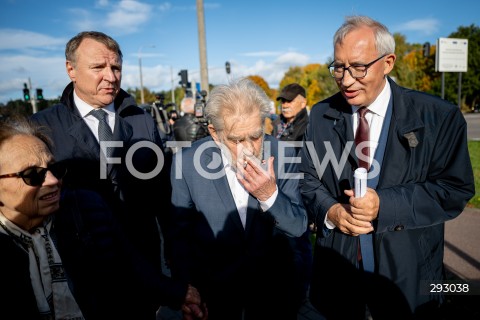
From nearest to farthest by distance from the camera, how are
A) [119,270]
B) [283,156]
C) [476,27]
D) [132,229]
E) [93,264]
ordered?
1. [93,264]
2. [119,270]
3. [283,156]
4. [132,229]
5. [476,27]

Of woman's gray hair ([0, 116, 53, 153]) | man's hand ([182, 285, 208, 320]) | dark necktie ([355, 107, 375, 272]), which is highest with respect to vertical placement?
woman's gray hair ([0, 116, 53, 153])

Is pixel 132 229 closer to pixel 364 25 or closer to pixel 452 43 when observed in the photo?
pixel 364 25

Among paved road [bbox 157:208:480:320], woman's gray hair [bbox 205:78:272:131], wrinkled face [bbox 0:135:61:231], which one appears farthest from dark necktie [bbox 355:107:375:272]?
wrinkled face [bbox 0:135:61:231]

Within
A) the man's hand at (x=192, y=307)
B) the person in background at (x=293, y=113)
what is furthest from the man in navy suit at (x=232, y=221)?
the person in background at (x=293, y=113)

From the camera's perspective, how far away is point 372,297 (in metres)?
1.93

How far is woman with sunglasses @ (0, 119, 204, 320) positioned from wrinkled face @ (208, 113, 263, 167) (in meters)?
0.81

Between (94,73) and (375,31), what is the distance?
1957 millimetres

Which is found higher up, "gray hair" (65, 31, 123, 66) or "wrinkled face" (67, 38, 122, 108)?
"gray hair" (65, 31, 123, 66)

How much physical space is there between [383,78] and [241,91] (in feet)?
2.86

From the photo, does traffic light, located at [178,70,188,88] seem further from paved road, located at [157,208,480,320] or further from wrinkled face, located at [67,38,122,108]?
wrinkled face, located at [67,38,122,108]

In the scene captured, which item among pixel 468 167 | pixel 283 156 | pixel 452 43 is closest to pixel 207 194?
pixel 283 156

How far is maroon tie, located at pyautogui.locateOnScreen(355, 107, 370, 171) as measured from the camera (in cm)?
196

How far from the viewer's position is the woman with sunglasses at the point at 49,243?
58.7 inches

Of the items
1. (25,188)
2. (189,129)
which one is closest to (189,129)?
(189,129)
